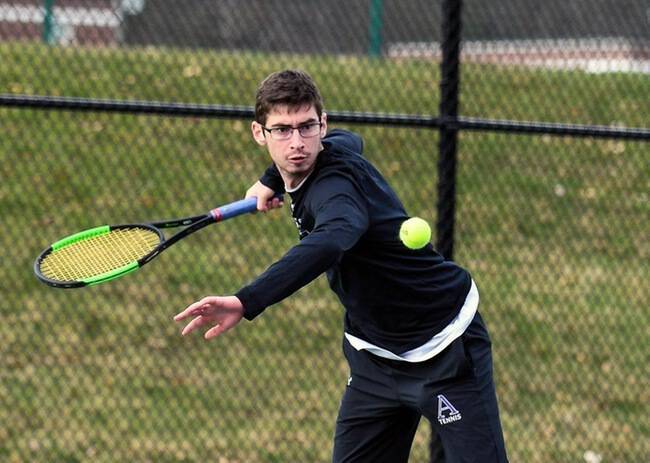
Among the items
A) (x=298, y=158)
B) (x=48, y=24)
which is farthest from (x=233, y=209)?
(x=48, y=24)

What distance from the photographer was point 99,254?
392cm

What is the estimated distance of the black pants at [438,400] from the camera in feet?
12.5

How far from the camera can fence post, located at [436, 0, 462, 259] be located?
5.10 meters

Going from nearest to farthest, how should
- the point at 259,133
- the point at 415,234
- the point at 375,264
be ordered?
the point at 415,234 → the point at 375,264 → the point at 259,133

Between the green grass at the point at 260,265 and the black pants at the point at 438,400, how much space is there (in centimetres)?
197

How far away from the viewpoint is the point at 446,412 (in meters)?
3.82

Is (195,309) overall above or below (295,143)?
below

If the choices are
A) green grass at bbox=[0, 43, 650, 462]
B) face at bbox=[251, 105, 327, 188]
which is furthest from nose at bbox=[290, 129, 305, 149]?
green grass at bbox=[0, 43, 650, 462]

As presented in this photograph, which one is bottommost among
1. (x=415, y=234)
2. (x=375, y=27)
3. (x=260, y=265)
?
(x=415, y=234)

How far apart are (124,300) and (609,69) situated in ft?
10.9

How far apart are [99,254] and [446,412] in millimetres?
1301

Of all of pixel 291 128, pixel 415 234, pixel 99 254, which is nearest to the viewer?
pixel 415 234

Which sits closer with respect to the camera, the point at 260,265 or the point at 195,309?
the point at 195,309

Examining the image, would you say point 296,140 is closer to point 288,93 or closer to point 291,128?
point 291,128
